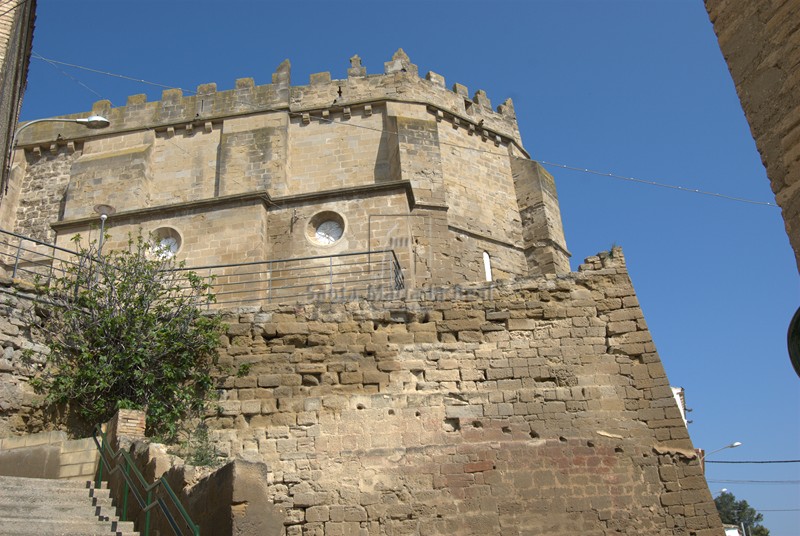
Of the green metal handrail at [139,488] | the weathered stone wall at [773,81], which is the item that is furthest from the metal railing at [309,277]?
the weathered stone wall at [773,81]

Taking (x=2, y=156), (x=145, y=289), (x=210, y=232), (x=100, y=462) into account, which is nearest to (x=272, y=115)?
(x=210, y=232)

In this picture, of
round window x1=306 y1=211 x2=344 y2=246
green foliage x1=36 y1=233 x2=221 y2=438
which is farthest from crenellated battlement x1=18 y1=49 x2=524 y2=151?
green foliage x1=36 y1=233 x2=221 y2=438

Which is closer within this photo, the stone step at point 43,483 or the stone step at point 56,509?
the stone step at point 56,509

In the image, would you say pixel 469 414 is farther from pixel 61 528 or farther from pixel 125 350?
pixel 61 528

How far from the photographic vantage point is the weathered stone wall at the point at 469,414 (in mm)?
8734

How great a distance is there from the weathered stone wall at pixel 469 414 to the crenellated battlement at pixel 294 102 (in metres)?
9.45

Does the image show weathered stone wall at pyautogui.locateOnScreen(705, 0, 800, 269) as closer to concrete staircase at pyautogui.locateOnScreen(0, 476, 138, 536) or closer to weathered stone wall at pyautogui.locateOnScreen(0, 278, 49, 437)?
concrete staircase at pyautogui.locateOnScreen(0, 476, 138, 536)

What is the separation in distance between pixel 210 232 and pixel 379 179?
14.3 feet

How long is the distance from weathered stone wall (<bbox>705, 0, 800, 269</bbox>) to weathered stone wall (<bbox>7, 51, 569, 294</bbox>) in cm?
1064

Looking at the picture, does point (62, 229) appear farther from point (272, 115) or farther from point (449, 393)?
point (449, 393)

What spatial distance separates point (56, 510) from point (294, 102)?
522 inches

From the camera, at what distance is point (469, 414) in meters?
9.38

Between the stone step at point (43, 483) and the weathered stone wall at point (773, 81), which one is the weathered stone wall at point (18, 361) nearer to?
the stone step at point (43, 483)

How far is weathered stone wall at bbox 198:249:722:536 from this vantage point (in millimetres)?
8734
